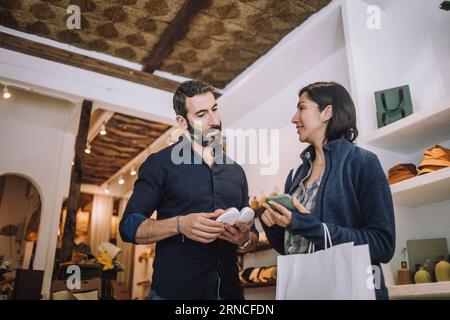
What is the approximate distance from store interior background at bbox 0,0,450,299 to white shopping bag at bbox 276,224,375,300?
4.22 feet

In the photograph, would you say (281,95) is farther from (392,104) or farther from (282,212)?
(282,212)

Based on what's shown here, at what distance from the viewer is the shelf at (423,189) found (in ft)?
7.17

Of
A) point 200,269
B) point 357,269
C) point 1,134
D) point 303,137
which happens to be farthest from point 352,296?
point 1,134

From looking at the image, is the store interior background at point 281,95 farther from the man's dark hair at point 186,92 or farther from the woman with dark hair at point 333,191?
the man's dark hair at point 186,92

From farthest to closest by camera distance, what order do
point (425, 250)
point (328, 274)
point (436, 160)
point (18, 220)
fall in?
point (18, 220) → point (425, 250) → point (436, 160) → point (328, 274)

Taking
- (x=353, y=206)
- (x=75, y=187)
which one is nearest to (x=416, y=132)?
(x=353, y=206)

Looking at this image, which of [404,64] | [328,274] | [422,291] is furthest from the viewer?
[404,64]

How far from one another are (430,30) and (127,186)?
774 cm

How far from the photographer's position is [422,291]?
2143 mm

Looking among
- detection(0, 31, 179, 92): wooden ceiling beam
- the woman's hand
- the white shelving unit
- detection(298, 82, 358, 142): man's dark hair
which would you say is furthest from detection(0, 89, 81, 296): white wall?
the woman's hand

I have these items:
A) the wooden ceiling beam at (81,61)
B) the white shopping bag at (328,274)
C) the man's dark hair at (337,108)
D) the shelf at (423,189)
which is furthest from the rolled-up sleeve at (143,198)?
the wooden ceiling beam at (81,61)

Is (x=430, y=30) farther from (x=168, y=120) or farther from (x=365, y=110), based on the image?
(x=168, y=120)

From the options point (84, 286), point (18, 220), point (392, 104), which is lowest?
point (84, 286)

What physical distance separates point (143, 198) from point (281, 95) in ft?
10.0
